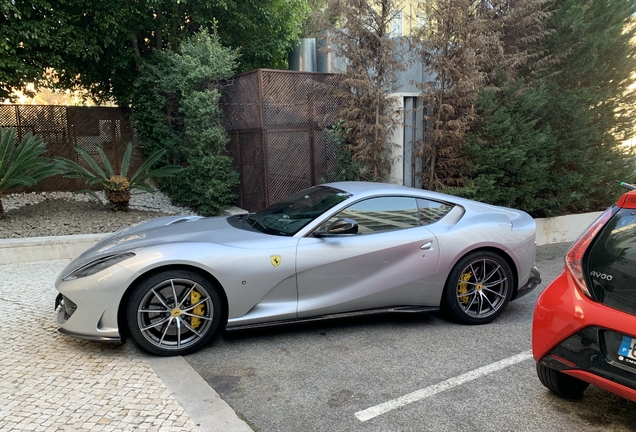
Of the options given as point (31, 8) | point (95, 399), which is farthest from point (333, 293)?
point (31, 8)

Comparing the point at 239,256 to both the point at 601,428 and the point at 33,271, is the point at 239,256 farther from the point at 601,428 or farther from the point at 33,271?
the point at 33,271

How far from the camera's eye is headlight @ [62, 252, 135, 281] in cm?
382

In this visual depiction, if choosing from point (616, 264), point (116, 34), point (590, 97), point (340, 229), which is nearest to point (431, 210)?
point (340, 229)

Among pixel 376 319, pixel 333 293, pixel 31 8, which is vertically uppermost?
pixel 31 8

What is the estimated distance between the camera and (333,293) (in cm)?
426

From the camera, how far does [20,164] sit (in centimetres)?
810

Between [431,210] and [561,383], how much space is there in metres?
2.04

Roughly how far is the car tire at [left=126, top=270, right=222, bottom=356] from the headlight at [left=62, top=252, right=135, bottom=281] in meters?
0.26

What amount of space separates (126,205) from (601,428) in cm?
845

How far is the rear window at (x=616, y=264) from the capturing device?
2.63 meters

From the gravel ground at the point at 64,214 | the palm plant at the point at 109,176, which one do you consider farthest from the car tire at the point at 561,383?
the palm plant at the point at 109,176

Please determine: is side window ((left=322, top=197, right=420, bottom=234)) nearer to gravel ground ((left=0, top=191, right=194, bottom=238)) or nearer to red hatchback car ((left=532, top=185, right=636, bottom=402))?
red hatchback car ((left=532, top=185, right=636, bottom=402))

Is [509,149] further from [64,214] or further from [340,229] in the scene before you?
[64,214]

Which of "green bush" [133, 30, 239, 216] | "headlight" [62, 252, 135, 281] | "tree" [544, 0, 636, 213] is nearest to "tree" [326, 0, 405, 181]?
"green bush" [133, 30, 239, 216]
